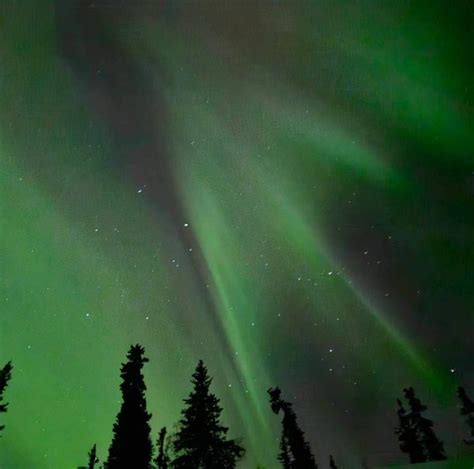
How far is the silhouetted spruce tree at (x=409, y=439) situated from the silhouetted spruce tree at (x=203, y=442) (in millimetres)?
32065

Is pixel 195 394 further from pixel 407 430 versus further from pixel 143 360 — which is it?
pixel 407 430

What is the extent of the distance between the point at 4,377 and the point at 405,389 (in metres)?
42.1

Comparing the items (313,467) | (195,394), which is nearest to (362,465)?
(313,467)

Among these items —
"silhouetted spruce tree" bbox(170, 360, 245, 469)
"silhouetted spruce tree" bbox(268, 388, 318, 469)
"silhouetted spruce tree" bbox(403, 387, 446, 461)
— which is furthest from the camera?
"silhouetted spruce tree" bbox(403, 387, 446, 461)

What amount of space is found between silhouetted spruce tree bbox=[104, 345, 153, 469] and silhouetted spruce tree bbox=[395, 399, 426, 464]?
33491 millimetres

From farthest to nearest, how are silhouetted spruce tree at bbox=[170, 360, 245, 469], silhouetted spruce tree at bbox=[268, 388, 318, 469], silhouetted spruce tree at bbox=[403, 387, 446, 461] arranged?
silhouetted spruce tree at bbox=[403, 387, 446, 461] < silhouetted spruce tree at bbox=[268, 388, 318, 469] < silhouetted spruce tree at bbox=[170, 360, 245, 469]

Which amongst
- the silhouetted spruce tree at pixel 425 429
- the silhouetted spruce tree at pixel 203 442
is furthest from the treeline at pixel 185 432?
the silhouetted spruce tree at pixel 425 429

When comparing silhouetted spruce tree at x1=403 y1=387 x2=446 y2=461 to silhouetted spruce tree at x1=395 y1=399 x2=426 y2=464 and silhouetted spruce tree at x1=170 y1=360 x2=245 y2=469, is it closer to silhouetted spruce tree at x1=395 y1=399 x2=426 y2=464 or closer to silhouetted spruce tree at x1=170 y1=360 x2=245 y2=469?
silhouetted spruce tree at x1=395 y1=399 x2=426 y2=464

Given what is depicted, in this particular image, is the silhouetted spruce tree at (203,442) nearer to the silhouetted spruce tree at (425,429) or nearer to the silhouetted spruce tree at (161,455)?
the silhouetted spruce tree at (161,455)

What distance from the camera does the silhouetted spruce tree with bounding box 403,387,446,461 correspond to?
46.3m

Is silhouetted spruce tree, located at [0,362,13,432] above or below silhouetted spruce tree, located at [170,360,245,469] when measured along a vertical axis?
above

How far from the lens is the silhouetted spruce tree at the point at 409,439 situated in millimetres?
47688

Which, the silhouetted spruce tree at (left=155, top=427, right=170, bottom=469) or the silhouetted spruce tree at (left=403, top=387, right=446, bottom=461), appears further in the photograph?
the silhouetted spruce tree at (left=403, top=387, right=446, bottom=461)

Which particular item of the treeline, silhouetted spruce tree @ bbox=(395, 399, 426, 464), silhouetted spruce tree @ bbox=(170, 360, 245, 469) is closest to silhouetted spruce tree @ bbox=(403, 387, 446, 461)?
silhouetted spruce tree @ bbox=(395, 399, 426, 464)
